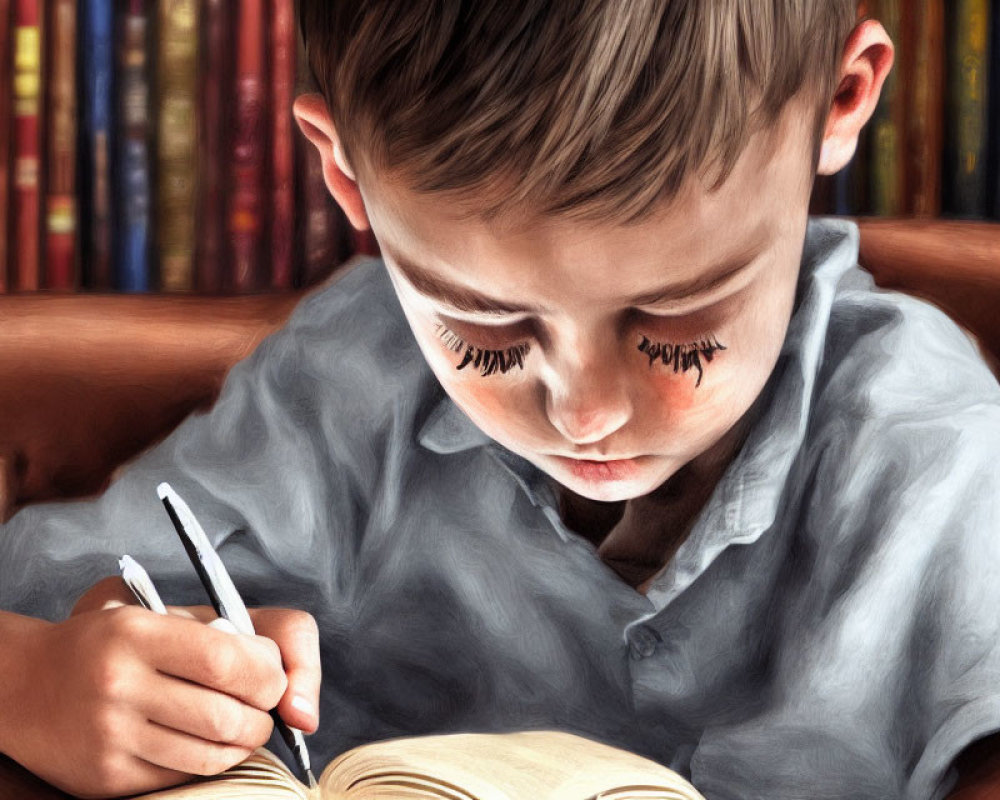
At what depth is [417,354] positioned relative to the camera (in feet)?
1.73

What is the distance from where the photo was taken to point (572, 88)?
0.35 m

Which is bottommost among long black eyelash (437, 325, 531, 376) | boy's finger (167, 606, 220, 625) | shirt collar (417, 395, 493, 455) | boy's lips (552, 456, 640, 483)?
boy's finger (167, 606, 220, 625)

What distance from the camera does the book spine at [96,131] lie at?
1.63ft

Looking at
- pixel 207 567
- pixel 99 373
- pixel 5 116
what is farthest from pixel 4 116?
pixel 207 567

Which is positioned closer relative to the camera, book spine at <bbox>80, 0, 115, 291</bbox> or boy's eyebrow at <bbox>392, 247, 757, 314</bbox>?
boy's eyebrow at <bbox>392, 247, 757, 314</bbox>

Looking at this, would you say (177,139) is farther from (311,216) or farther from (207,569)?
(207,569)

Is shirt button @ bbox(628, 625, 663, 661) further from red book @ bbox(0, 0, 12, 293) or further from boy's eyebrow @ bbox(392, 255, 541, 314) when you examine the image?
red book @ bbox(0, 0, 12, 293)

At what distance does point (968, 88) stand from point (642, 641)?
228 millimetres

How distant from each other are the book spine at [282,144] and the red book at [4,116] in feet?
0.33

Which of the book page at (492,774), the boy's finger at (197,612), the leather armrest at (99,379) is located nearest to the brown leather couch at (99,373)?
the leather armrest at (99,379)

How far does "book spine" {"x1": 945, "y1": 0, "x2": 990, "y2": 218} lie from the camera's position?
0.47 metres

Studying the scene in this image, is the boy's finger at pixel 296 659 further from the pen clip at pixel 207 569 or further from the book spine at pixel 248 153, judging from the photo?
the book spine at pixel 248 153

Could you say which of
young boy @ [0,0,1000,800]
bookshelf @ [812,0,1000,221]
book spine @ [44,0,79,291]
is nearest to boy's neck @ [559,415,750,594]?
young boy @ [0,0,1000,800]

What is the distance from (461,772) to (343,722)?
16 cm
